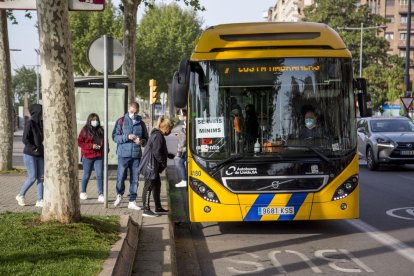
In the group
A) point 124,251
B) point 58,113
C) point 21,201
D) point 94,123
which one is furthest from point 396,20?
point 124,251

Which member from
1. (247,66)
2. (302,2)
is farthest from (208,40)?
(302,2)

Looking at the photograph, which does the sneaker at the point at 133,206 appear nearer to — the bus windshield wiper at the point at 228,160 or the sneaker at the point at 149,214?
the sneaker at the point at 149,214

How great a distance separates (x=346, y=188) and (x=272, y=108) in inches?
58.6

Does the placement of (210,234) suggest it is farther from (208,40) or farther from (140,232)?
(208,40)

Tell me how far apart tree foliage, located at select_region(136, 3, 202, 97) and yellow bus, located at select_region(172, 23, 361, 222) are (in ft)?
185

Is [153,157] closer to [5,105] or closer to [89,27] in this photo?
[5,105]

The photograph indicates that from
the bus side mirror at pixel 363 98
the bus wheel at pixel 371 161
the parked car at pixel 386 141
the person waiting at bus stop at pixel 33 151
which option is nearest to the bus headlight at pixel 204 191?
the bus side mirror at pixel 363 98

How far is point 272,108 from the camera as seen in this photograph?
920cm

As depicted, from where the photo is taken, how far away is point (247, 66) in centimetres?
923

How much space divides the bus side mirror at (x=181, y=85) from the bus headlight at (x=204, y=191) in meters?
1.10

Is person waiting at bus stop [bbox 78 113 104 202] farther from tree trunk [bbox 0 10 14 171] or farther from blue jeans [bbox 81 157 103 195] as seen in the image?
tree trunk [bbox 0 10 14 171]

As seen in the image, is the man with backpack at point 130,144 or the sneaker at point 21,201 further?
the man with backpack at point 130,144

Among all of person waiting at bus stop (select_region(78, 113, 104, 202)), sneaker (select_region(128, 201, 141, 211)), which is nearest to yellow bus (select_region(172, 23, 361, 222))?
sneaker (select_region(128, 201, 141, 211))

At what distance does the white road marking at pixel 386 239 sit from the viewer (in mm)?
8109
